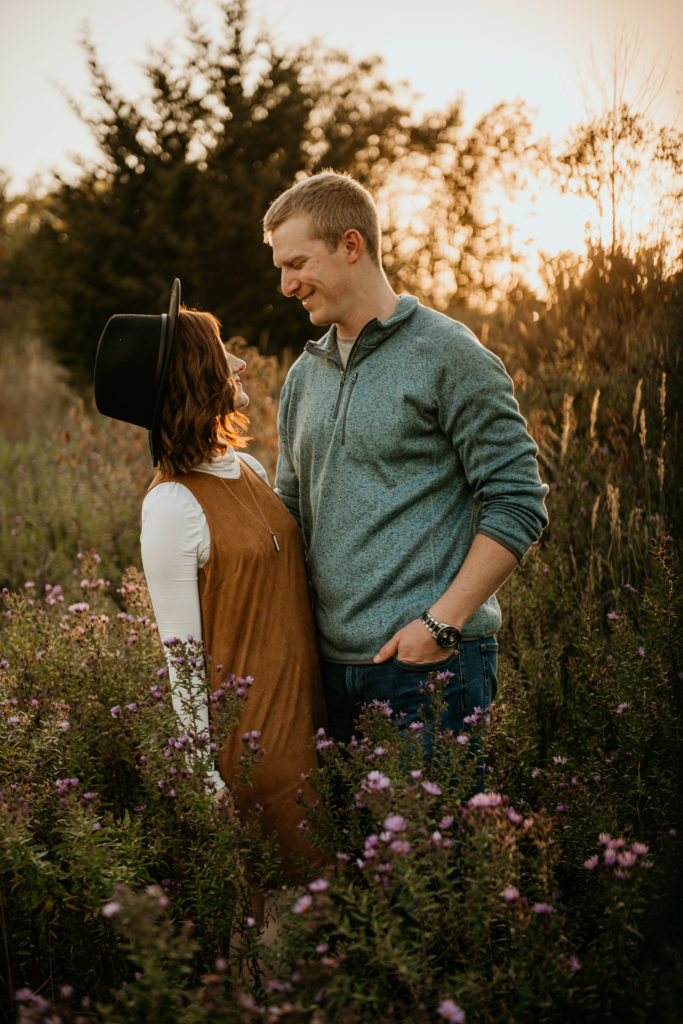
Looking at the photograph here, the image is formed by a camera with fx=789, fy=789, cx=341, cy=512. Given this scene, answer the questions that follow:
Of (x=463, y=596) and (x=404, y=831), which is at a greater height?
(x=463, y=596)

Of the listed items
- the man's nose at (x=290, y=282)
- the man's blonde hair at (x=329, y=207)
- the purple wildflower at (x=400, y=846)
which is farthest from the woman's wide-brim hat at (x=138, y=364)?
the purple wildflower at (x=400, y=846)

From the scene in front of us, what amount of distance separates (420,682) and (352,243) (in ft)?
4.39

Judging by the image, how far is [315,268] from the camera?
95.0 inches

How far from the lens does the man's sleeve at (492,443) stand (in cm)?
223

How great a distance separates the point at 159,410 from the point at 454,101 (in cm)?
1598

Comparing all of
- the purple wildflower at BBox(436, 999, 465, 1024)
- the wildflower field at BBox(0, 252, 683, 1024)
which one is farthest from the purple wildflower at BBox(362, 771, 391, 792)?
the purple wildflower at BBox(436, 999, 465, 1024)

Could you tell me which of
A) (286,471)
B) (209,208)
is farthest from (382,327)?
(209,208)

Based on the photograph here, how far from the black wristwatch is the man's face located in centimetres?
94

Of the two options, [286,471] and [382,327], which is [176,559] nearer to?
[286,471]

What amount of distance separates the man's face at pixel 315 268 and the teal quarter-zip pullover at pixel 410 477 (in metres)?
A: 0.14

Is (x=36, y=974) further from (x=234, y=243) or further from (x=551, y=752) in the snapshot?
(x=234, y=243)

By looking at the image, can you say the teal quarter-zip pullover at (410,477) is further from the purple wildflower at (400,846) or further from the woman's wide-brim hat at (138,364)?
the purple wildflower at (400,846)

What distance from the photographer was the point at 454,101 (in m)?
15.9

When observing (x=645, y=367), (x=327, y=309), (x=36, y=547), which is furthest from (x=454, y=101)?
(x=327, y=309)
